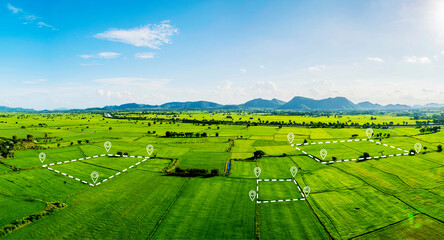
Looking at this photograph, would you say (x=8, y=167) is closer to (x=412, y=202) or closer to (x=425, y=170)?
(x=412, y=202)

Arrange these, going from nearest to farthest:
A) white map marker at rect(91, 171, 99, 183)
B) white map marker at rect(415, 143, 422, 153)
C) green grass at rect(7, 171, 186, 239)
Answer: green grass at rect(7, 171, 186, 239) < white map marker at rect(91, 171, 99, 183) < white map marker at rect(415, 143, 422, 153)

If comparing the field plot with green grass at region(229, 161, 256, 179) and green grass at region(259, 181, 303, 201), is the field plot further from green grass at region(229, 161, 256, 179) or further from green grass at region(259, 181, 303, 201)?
green grass at region(259, 181, 303, 201)

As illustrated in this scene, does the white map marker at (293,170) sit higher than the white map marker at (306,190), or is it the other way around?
the white map marker at (293,170)

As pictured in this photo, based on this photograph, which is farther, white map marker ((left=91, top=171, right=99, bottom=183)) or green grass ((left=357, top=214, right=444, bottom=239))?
white map marker ((left=91, top=171, right=99, bottom=183))

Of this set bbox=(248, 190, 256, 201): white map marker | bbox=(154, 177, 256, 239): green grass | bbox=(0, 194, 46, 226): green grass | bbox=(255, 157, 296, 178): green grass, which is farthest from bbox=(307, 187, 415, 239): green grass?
bbox=(0, 194, 46, 226): green grass

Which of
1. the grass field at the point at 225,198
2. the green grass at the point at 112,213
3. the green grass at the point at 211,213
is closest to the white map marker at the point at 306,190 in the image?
the grass field at the point at 225,198

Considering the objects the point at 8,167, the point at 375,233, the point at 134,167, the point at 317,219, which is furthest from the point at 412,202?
the point at 8,167

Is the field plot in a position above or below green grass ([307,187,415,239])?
above

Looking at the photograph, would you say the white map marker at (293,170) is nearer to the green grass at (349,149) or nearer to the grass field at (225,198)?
the grass field at (225,198)
